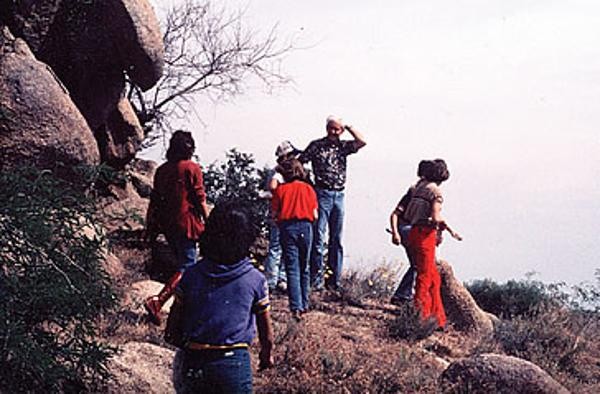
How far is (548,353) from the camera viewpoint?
11227 mm

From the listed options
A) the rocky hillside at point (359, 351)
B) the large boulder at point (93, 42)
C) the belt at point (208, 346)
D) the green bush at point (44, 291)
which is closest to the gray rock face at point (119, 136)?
the large boulder at point (93, 42)

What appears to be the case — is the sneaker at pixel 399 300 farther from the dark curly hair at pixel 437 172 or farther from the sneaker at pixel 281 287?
the dark curly hair at pixel 437 172

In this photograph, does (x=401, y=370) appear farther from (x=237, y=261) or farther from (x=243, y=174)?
(x=243, y=174)

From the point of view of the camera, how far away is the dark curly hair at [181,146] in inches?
367

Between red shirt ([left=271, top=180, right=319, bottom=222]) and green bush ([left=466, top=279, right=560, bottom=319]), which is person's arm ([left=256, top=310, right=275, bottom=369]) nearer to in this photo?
red shirt ([left=271, top=180, right=319, bottom=222])

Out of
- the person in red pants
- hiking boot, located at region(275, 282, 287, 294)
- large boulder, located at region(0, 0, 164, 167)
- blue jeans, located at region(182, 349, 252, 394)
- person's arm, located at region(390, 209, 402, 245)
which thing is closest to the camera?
blue jeans, located at region(182, 349, 252, 394)

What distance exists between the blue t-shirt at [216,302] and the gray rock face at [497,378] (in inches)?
144

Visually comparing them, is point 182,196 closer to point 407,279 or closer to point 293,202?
point 293,202

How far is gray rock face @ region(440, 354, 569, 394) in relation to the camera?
8383 millimetres

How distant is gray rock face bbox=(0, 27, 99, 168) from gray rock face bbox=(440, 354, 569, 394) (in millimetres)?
5327

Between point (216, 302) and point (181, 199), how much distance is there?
4.09m

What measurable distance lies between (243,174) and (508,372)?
7.98m

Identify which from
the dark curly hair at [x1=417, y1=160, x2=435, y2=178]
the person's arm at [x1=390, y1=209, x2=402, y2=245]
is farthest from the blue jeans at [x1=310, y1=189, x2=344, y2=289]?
the dark curly hair at [x1=417, y1=160, x2=435, y2=178]

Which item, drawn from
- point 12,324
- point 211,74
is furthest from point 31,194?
point 211,74
